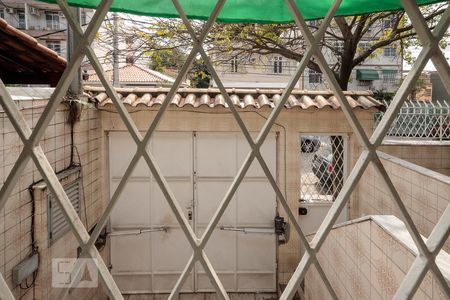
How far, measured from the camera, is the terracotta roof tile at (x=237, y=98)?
526cm

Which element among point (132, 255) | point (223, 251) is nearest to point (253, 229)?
point (223, 251)

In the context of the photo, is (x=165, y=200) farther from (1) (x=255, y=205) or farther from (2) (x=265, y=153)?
(2) (x=265, y=153)

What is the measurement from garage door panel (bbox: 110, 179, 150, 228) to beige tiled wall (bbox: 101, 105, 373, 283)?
2.92 ft

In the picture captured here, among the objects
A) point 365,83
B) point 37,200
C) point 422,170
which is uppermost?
point 365,83

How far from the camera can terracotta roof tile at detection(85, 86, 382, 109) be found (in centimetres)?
526

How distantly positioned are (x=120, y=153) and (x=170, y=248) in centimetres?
163

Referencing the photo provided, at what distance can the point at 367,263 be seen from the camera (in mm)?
3088

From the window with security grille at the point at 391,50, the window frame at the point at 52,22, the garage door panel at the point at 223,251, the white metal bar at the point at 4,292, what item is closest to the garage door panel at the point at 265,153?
the garage door panel at the point at 223,251

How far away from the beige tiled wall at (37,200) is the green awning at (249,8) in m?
1.95

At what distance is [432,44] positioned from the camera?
3.35ft

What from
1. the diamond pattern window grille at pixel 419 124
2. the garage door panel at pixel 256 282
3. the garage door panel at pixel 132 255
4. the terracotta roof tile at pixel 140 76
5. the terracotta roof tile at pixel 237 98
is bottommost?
the garage door panel at pixel 256 282

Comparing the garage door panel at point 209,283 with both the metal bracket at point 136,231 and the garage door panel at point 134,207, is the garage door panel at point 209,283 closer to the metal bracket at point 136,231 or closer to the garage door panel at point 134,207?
the metal bracket at point 136,231

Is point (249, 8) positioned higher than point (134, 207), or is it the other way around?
point (249, 8)

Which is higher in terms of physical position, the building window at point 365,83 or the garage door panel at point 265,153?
the building window at point 365,83
